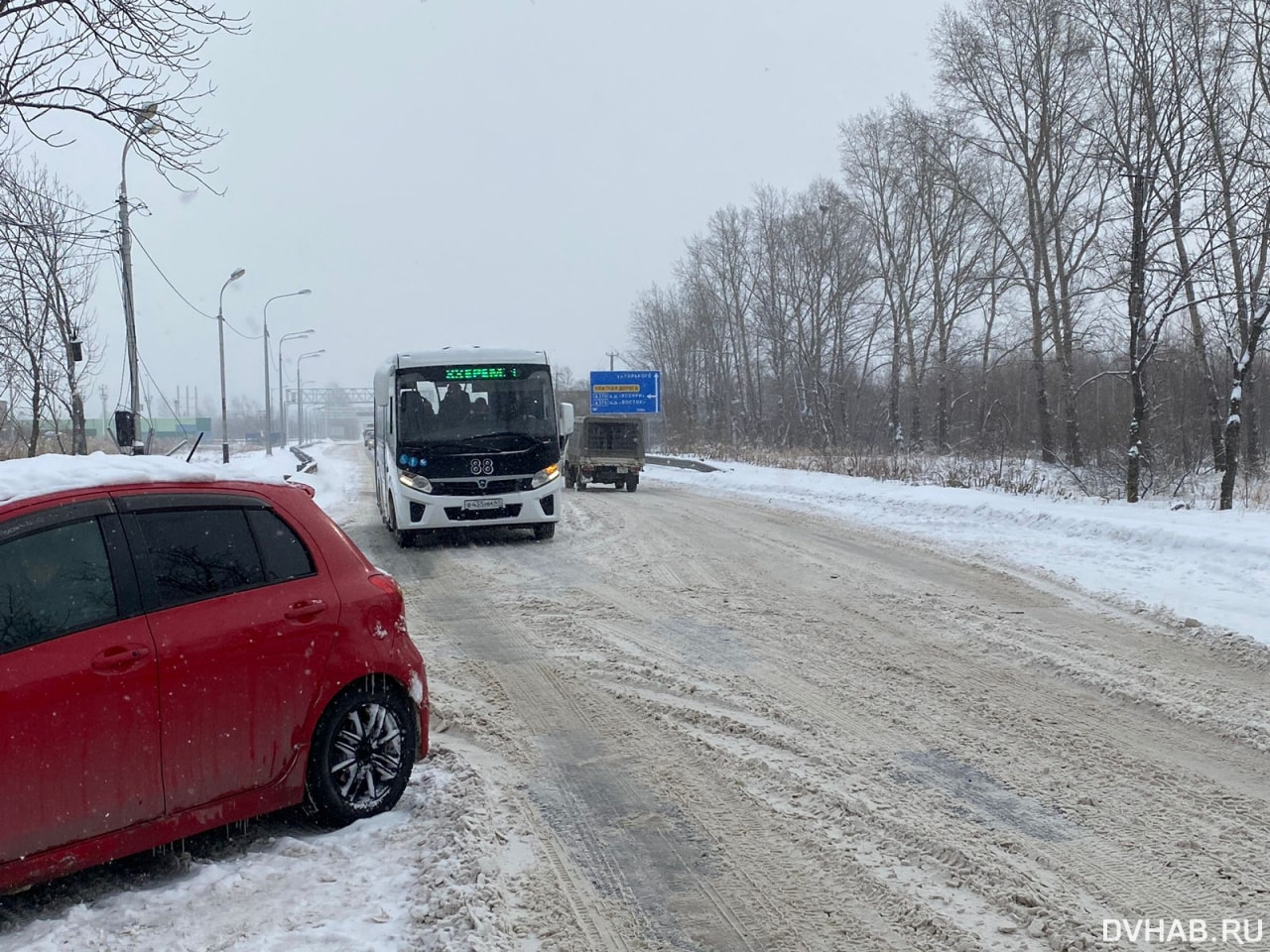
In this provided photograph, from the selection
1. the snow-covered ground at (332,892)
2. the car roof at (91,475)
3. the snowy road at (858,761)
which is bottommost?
the snowy road at (858,761)

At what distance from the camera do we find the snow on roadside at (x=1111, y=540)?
9.80 metres

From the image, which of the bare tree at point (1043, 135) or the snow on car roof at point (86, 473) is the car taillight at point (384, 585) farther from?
the bare tree at point (1043, 135)

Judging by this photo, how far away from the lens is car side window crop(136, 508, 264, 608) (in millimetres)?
4090

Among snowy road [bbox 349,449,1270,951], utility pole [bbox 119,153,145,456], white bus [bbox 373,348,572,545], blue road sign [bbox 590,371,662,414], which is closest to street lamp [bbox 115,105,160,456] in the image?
utility pole [bbox 119,153,145,456]

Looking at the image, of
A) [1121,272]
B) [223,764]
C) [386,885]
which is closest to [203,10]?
[223,764]

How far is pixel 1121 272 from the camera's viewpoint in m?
19.1

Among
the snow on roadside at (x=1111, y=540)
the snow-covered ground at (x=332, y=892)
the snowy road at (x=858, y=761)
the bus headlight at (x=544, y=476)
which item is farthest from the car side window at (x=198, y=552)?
the bus headlight at (x=544, y=476)

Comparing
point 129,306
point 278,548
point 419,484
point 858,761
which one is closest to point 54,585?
point 278,548

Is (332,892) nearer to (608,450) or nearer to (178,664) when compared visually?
(178,664)

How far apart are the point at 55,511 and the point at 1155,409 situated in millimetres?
32795

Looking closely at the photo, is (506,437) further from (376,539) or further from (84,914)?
(84,914)

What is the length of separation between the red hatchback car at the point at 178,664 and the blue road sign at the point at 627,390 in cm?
4474

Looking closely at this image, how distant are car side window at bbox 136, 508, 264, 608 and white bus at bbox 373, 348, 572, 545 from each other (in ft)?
33.0

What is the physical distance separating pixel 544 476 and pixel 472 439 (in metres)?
1.27
